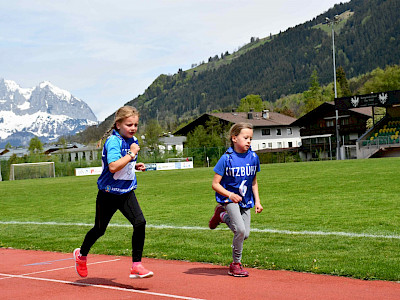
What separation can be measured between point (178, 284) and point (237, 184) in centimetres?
133

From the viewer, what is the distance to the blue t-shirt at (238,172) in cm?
700

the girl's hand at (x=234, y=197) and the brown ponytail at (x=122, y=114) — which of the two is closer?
the brown ponytail at (x=122, y=114)

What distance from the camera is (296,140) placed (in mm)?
118375

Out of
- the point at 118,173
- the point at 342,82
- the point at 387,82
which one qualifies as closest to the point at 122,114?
the point at 118,173

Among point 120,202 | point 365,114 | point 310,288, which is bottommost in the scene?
point 310,288

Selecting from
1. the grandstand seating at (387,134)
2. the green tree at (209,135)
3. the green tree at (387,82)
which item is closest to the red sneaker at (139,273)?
the grandstand seating at (387,134)

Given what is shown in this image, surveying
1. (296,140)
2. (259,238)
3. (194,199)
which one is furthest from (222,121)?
(259,238)

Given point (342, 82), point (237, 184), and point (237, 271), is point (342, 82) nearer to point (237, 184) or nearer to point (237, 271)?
point (237, 184)

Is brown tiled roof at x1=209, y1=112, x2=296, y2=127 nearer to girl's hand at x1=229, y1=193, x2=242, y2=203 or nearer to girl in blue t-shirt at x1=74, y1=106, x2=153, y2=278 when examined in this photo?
girl's hand at x1=229, y1=193, x2=242, y2=203

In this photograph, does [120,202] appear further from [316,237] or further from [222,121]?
[222,121]

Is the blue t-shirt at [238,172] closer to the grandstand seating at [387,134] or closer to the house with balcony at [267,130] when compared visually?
the grandstand seating at [387,134]

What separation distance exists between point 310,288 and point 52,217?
11497 mm

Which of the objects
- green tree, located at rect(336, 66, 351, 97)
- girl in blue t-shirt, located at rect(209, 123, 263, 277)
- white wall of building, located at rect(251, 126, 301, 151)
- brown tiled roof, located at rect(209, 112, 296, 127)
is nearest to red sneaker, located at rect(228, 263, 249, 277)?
girl in blue t-shirt, located at rect(209, 123, 263, 277)

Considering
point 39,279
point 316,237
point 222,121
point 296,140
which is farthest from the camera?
point 296,140
